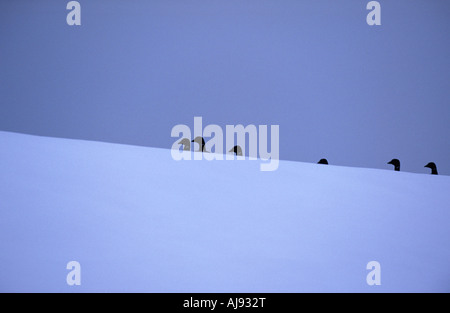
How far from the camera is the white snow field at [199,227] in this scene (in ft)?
4.80

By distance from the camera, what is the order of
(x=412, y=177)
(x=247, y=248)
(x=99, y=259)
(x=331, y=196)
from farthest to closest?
(x=412, y=177) < (x=331, y=196) < (x=247, y=248) < (x=99, y=259)

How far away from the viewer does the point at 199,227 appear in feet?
5.86

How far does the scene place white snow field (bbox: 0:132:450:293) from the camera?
1.46 m

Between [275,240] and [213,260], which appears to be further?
[275,240]

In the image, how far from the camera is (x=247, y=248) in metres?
1.69

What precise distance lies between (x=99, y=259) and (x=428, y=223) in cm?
142
